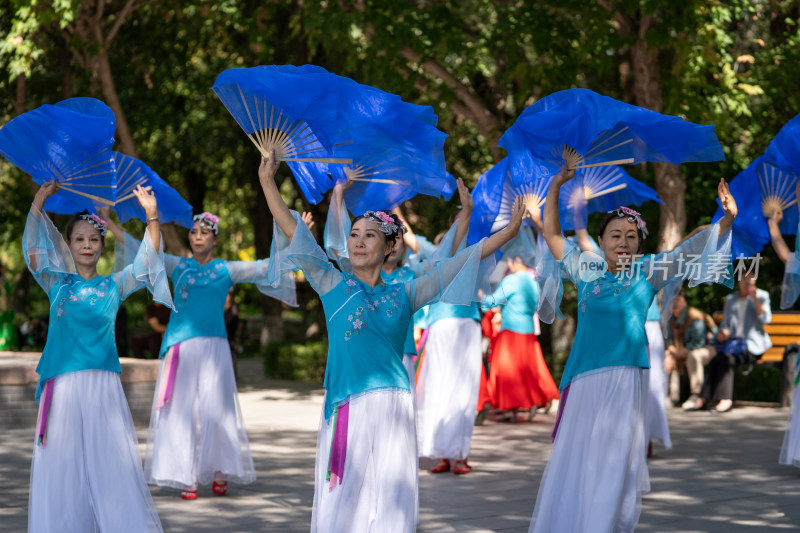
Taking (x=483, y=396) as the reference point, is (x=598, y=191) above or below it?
above

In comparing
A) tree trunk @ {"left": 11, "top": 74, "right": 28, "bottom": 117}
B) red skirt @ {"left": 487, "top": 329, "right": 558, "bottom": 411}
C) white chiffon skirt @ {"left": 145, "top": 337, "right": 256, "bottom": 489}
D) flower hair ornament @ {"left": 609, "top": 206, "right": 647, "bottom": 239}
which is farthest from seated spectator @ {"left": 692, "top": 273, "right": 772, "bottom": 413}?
tree trunk @ {"left": 11, "top": 74, "right": 28, "bottom": 117}

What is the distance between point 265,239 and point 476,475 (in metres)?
12.6

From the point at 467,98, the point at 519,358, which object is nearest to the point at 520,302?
the point at 519,358

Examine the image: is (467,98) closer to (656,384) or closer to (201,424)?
(656,384)

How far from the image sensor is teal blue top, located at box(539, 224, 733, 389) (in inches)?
232

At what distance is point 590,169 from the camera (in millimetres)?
7211

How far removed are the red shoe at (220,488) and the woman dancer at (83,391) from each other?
1859mm

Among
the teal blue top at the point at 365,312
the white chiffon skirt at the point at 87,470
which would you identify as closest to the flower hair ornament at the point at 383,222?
the teal blue top at the point at 365,312

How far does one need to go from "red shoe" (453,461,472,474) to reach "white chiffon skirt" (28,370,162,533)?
3.33 meters

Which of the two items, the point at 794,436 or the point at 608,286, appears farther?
the point at 794,436

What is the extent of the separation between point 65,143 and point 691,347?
9148mm

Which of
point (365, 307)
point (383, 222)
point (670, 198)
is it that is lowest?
point (365, 307)

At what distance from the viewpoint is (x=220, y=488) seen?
7922 millimetres

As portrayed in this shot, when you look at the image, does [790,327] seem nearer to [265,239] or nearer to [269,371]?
[269,371]
